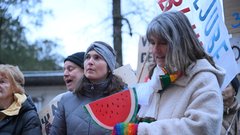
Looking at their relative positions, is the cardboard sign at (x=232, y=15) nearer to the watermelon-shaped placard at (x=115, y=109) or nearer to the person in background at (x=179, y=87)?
the person in background at (x=179, y=87)

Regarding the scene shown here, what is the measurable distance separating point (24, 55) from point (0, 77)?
2243 centimetres

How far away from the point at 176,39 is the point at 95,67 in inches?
41.2

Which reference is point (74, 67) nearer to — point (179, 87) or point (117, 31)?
point (179, 87)

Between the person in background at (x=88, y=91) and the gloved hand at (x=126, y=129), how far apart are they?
0.82 m

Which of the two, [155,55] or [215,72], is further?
[155,55]

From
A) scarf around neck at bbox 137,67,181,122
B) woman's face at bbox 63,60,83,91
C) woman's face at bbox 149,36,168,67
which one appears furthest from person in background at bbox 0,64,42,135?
woman's face at bbox 149,36,168,67

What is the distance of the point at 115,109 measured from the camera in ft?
6.98

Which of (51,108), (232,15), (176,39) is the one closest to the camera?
(176,39)

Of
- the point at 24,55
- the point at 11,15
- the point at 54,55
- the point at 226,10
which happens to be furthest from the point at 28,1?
the point at 226,10

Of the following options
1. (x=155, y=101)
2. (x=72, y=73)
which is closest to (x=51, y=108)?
(x=72, y=73)

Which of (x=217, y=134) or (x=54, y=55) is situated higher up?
(x=217, y=134)

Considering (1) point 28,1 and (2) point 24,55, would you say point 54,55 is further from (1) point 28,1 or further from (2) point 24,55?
(1) point 28,1

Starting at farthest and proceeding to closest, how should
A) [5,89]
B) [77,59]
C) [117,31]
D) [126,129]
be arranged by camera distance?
[117,31], [77,59], [5,89], [126,129]

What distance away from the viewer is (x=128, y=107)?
2082 mm
